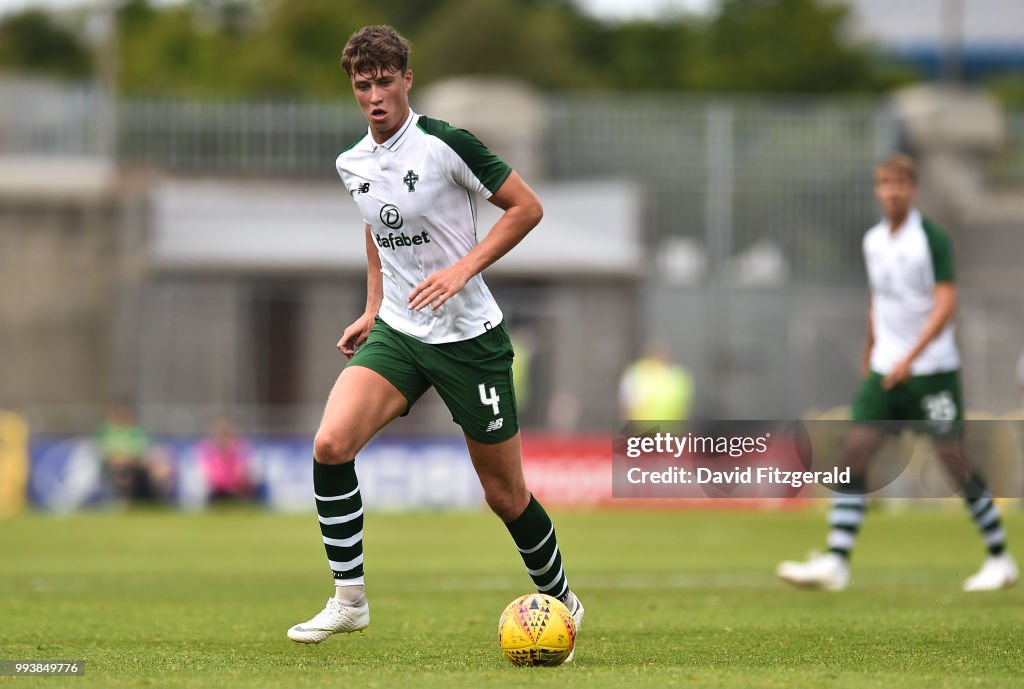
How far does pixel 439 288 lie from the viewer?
22.8 ft

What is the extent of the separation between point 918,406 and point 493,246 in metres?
4.38

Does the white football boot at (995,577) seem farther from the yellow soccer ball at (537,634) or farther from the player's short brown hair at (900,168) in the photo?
the yellow soccer ball at (537,634)

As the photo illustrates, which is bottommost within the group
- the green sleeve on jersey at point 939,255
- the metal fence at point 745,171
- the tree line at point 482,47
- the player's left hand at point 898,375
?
the player's left hand at point 898,375

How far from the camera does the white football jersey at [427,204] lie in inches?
281

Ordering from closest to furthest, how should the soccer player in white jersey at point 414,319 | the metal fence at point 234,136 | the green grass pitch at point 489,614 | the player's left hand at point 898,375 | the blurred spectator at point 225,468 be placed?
the green grass pitch at point 489,614 → the soccer player in white jersey at point 414,319 → the player's left hand at point 898,375 → the blurred spectator at point 225,468 → the metal fence at point 234,136

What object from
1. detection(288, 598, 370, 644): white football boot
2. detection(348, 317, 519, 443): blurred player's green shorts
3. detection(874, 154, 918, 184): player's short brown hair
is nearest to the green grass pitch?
detection(288, 598, 370, 644): white football boot

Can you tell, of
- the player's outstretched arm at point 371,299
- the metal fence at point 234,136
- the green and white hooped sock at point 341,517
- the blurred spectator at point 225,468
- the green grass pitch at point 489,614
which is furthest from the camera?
the metal fence at point 234,136

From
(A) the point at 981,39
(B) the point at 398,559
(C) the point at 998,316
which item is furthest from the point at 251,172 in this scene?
(A) the point at 981,39

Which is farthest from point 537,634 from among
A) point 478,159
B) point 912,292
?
point 912,292

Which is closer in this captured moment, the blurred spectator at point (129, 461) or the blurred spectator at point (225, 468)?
the blurred spectator at point (225, 468)

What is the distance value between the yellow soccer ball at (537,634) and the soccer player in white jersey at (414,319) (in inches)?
23.0

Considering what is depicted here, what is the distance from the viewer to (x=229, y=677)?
20.9ft

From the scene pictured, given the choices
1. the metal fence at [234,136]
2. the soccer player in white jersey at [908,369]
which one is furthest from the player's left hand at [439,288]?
the metal fence at [234,136]

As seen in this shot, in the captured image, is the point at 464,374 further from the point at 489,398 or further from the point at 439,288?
the point at 439,288
